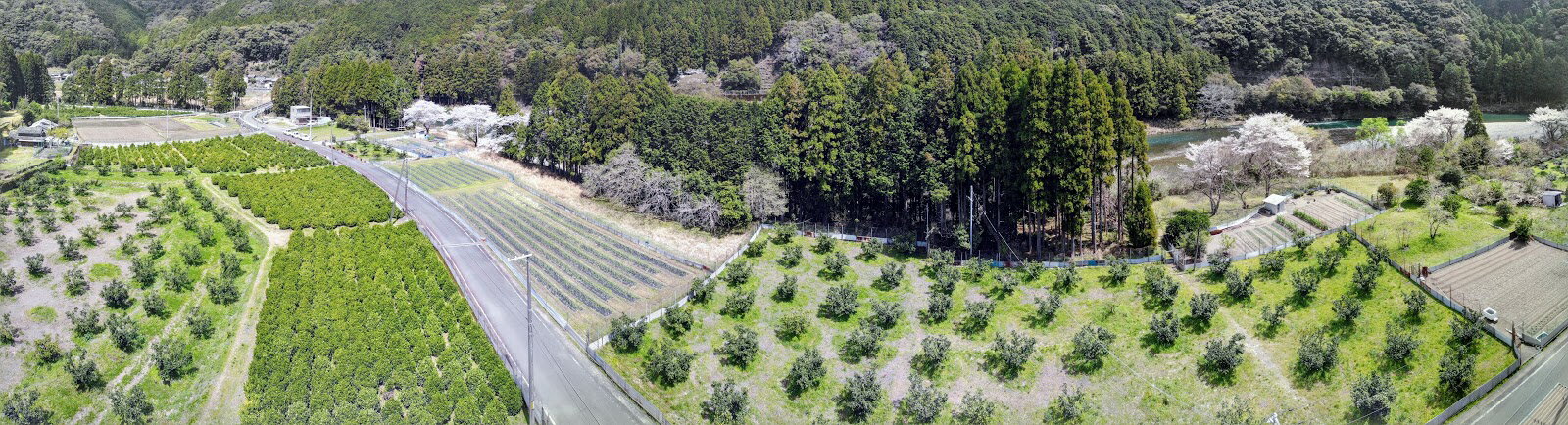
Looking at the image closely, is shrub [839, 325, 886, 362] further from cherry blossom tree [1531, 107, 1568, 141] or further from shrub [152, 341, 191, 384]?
cherry blossom tree [1531, 107, 1568, 141]

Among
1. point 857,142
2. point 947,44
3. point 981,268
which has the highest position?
point 947,44

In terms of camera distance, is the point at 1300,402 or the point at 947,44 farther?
the point at 947,44

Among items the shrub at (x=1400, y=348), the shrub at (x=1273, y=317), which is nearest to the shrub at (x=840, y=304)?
the shrub at (x=1273, y=317)

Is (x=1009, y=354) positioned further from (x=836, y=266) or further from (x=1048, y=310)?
(x=836, y=266)

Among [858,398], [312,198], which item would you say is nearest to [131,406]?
[858,398]

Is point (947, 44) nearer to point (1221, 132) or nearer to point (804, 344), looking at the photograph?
point (1221, 132)

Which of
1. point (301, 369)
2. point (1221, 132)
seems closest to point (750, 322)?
point (301, 369)
